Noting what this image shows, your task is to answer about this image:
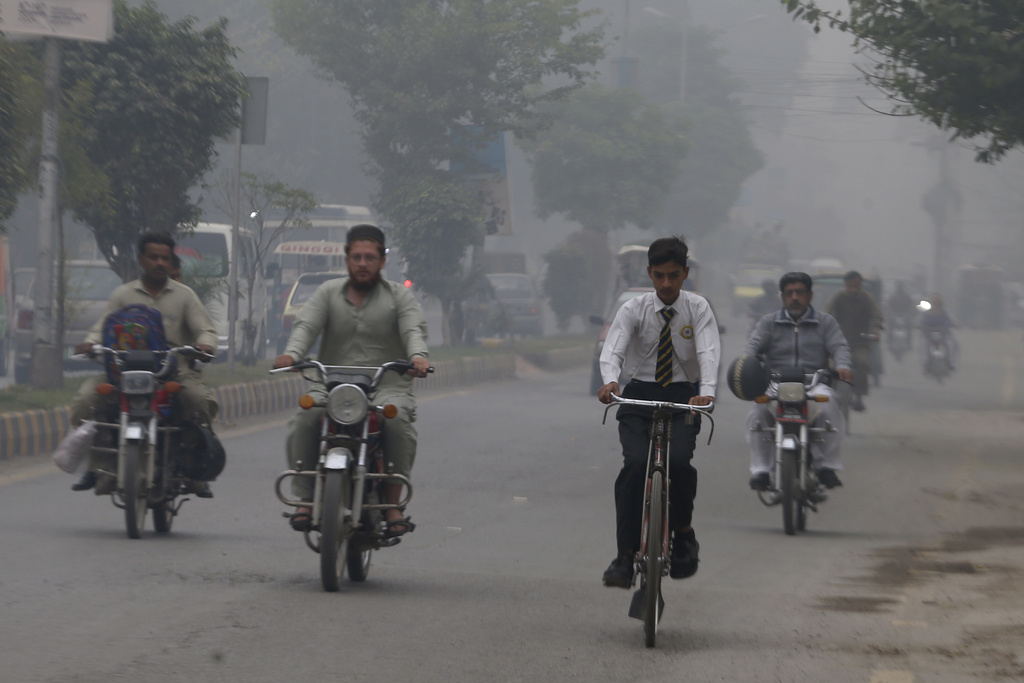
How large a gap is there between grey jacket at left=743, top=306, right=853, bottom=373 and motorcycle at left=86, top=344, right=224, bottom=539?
384 centimetres

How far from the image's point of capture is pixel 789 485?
8750 mm

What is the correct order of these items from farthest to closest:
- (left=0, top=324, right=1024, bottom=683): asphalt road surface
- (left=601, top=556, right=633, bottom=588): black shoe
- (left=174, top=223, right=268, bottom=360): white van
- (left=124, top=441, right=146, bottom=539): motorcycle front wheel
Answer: (left=174, top=223, right=268, bottom=360): white van, (left=124, top=441, right=146, bottom=539): motorcycle front wheel, (left=601, top=556, right=633, bottom=588): black shoe, (left=0, top=324, right=1024, bottom=683): asphalt road surface

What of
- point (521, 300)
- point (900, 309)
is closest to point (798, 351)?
point (900, 309)

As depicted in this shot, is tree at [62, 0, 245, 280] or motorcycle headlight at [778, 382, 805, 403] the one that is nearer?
motorcycle headlight at [778, 382, 805, 403]

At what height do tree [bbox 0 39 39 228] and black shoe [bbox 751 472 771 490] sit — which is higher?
tree [bbox 0 39 39 228]

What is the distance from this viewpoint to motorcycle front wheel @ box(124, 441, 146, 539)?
7.36m

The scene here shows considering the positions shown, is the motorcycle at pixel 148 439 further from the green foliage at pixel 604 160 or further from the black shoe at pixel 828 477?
the green foliage at pixel 604 160

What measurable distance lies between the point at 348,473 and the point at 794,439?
3.76 m

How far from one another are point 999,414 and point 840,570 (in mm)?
13248

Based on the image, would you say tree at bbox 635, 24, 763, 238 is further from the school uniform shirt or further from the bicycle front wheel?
the bicycle front wheel

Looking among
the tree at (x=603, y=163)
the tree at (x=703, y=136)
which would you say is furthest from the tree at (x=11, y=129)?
the tree at (x=703, y=136)

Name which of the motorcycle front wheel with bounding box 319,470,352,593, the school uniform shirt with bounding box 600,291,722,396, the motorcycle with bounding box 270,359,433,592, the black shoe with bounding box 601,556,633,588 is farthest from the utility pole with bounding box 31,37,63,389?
the black shoe with bounding box 601,556,633,588

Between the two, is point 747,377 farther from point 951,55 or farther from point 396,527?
point 951,55

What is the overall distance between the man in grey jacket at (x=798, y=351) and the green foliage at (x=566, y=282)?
2635 centimetres
